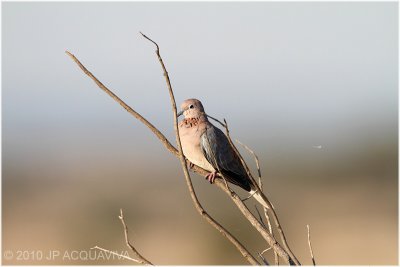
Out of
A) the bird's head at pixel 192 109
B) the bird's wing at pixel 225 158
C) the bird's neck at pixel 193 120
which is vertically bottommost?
the bird's wing at pixel 225 158

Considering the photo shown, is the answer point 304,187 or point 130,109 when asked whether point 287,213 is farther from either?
point 130,109

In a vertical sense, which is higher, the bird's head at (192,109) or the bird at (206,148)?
the bird's head at (192,109)

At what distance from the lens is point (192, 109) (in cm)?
590

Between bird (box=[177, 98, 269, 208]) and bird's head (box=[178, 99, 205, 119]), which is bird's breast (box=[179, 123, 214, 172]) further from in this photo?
bird's head (box=[178, 99, 205, 119])

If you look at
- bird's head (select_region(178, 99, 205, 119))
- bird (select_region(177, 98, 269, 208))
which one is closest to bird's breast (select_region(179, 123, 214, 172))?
bird (select_region(177, 98, 269, 208))

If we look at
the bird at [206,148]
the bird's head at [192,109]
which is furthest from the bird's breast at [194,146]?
the bird's head at [192,109]

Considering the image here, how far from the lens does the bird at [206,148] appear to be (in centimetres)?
564

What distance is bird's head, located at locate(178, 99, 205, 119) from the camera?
19.3 ft

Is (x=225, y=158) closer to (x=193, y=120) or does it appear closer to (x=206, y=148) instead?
(x=206, y=148)

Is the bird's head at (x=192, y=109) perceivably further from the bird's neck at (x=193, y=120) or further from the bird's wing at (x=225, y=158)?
the bird's wing at (x=225, y=158)

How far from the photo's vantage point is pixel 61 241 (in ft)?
45.8

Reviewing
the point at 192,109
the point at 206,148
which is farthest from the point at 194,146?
the point at 192,109

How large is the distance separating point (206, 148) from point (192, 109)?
0.42 metres

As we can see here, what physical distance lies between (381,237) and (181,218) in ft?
15.0
